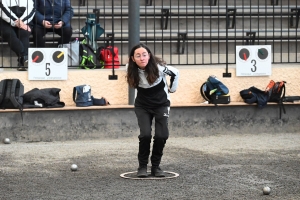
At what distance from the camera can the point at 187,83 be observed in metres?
13.7

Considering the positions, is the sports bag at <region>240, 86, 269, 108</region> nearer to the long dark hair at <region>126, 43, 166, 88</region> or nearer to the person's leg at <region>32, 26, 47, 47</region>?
the person's leg at <region>32, 26, 47, 47</region>

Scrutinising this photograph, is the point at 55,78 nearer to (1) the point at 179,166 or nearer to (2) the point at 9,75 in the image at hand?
(2) the point at 9,75

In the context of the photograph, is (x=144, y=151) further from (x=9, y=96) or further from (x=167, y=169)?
(x=9, y=96)

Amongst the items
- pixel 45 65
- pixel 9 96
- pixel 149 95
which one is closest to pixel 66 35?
pixel 45 65

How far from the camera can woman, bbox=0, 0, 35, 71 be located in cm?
1362

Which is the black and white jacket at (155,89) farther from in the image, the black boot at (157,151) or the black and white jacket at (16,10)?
the black and white jacket at (16,10)

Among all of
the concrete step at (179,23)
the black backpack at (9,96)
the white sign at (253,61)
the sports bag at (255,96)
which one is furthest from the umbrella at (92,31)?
the sports bag at (255,96)

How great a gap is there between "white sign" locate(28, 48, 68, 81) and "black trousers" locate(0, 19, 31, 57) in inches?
18.0

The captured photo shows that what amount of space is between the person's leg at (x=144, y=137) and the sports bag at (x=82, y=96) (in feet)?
11.1

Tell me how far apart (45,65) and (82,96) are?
0.80 metres

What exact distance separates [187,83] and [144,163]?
4.21 meters

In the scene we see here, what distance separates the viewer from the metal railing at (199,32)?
14.6 m

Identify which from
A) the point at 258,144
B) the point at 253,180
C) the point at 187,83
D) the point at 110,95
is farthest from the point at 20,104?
the point at 253,180

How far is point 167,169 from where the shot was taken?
10.2 m
